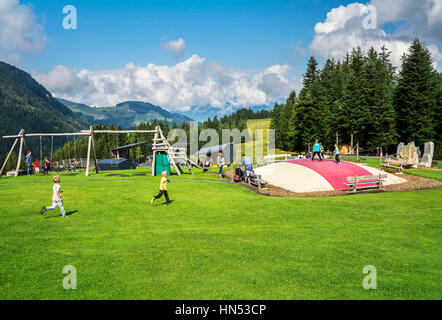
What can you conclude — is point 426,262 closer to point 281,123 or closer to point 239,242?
point 239,242

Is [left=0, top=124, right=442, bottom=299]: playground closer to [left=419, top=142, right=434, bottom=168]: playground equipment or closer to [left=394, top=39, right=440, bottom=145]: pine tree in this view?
[left=419, top=142, right=434, bottom=168]: playground equipment

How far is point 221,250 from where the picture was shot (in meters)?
9.12

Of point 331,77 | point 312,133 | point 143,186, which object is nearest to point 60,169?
point 143,186

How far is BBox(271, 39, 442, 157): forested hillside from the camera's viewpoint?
167 feet

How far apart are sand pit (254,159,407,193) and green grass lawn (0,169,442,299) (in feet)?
24.0

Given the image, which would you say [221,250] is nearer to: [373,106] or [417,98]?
[417,98]

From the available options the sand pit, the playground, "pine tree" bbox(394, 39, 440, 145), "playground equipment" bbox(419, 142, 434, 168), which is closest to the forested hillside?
"pine tree" bbox(394, 39, 440, 145)

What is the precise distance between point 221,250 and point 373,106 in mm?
59209

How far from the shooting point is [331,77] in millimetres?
83062

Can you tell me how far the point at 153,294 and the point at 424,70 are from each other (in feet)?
200

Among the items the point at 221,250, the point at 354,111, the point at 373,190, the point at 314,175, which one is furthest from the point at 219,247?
the point at 354,111

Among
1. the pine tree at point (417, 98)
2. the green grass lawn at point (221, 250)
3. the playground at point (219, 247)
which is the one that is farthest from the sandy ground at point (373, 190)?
the pine tree at point (417, 98)

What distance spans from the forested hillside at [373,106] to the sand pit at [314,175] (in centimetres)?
3147
